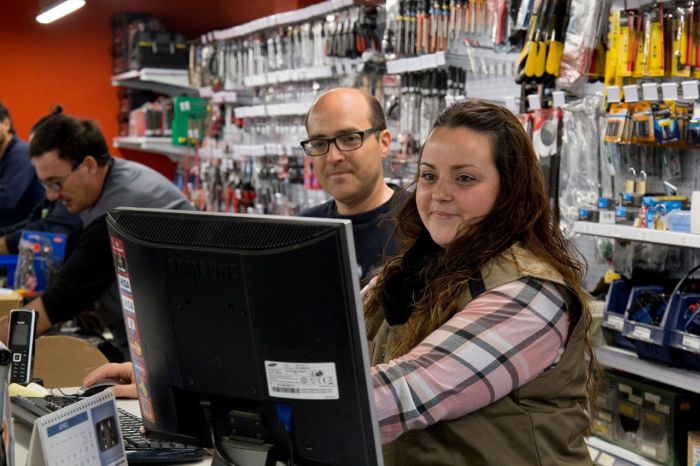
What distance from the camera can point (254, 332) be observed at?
4.88 feet

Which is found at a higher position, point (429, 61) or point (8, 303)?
point (429, 61)

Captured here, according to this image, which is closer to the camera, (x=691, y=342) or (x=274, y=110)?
(x=691, y=342)

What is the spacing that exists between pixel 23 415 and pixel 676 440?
91.7 inches

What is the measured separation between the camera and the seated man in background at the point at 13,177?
654cm

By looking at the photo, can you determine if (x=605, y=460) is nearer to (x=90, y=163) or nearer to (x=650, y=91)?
(x=650, y=91)

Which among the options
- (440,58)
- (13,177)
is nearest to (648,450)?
(440,58)

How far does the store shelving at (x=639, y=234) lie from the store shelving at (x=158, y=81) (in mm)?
5147

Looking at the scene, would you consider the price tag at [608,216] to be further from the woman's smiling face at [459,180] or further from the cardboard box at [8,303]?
the cardboard box at [8,303]

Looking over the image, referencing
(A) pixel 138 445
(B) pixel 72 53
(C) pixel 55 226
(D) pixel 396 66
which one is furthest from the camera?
(B) pixel 72 53

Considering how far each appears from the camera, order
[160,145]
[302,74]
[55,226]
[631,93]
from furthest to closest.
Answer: [160,145] < [302,74] < [55,226] < [631,93]

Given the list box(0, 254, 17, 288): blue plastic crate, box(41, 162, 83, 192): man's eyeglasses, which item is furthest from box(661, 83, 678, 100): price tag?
box(0, 254, 17, 288): blue plastic crate

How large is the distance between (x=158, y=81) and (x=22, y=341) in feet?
19.6

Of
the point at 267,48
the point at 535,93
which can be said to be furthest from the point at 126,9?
the point at 535,93

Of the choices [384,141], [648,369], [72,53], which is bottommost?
[648,369]
